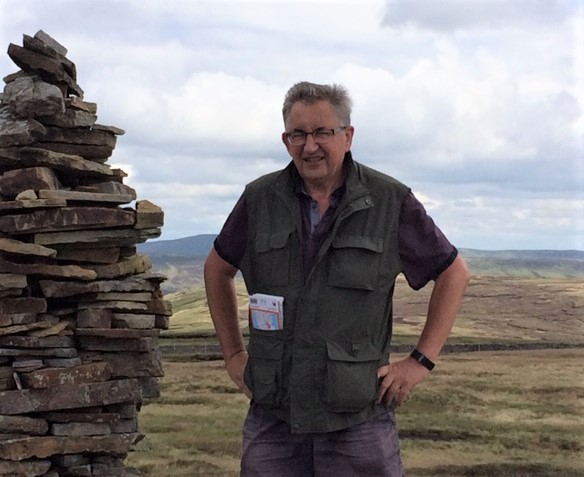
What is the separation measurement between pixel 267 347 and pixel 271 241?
0.51 m

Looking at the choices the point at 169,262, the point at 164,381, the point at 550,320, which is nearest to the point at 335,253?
the point at 164,381

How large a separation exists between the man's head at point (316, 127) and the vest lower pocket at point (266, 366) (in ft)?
2.65

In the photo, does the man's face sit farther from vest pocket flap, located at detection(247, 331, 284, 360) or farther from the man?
vest pocket flap, located at detection(247, 331, 284, 360)

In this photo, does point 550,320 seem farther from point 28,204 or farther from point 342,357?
point 342,357

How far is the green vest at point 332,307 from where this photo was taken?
3.88m

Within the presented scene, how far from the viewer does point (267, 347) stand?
4.02 meters

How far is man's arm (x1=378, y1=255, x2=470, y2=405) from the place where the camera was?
404cm

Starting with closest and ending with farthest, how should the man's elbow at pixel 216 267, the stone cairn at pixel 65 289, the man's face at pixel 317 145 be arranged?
the man's face at pixel 317 145 → the man's elbow at pixel 216 267 → the stone cairn at pixel 65 289

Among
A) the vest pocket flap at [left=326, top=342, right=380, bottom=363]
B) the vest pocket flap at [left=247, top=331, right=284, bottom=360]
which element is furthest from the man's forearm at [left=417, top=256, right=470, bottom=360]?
the vest pocket flap at [left=247, top=331, right=284, bottom=360]

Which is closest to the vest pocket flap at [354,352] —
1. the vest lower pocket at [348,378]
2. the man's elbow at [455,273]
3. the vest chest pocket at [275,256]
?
the vest lower pocket at [348,378]

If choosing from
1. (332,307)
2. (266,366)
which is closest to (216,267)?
(266,366)

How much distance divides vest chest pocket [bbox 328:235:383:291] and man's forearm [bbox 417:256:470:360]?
38 cm

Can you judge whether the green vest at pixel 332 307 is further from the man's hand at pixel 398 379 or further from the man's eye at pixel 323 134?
the man's eye at pixel 323 134

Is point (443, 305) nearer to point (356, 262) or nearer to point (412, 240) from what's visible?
point (412, 240)
